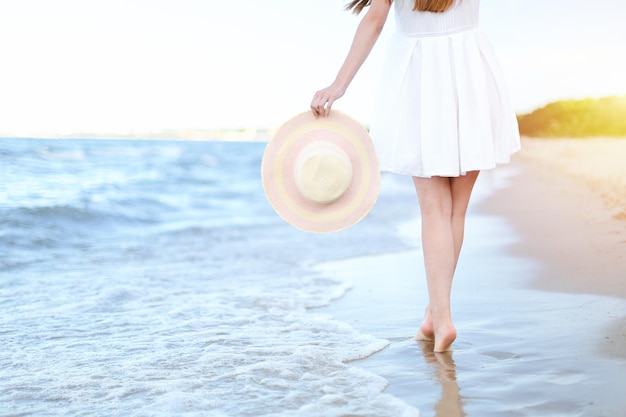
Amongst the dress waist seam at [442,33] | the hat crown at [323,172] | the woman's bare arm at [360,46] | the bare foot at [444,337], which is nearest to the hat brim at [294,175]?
the hat crown at [323,172]

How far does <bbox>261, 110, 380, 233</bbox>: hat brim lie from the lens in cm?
259

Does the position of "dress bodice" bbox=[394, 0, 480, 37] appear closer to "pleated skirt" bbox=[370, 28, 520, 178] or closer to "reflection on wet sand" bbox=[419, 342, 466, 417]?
"pleated skirt" bbox=[370, 28, 520, 178]

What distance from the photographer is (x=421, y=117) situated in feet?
7.73

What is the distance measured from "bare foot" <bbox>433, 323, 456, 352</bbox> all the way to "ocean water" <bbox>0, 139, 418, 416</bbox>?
256 millimetres

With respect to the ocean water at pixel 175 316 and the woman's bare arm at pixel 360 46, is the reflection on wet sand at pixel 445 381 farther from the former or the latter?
the woman's bare arm at pixel 360 46

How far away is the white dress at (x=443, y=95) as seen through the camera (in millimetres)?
2350

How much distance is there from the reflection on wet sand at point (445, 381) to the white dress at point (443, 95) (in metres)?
0.65

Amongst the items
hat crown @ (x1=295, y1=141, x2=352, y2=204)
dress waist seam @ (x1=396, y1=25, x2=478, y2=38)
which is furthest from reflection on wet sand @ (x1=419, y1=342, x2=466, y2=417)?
dress waist seam @ (x1=396, y1=25, x2=478, y2=38)

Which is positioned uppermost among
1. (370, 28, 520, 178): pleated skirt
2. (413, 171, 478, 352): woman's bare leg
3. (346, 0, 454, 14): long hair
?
(346, 0, 454, 14): long hair

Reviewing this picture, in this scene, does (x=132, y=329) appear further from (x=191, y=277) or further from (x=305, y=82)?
(x=305, y=82)

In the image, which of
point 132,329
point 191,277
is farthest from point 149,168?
point 132,329

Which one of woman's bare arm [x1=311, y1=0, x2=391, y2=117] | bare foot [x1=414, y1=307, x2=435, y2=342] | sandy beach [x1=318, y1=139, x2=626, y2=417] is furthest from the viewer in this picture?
bare foot [x1=414, y1=307, x2=435, y2=342]

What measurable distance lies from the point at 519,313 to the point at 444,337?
2.39ft

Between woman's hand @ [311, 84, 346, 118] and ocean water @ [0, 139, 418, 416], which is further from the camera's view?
woman's hand @ [311, 84, 346, 118]
